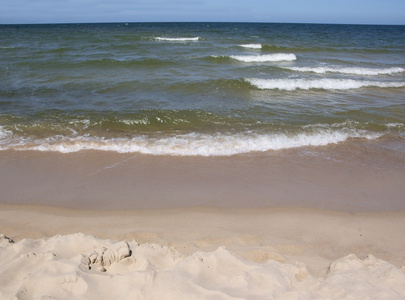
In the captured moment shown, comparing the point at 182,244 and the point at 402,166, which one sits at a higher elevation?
the point at 402,166

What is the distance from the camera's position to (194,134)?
25.2 feet

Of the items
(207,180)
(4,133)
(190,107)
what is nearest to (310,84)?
(190,107)

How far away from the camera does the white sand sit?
Answer: 2789 mm

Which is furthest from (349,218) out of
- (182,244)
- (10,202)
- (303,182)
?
(10,202)

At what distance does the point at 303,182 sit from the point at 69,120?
6693 mm

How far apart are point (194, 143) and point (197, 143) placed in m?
0.07

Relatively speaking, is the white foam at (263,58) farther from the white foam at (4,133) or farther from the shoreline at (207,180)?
the white foam at (4,133)

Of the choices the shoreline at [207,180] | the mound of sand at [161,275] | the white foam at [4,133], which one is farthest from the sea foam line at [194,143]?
the mound of sand at [161,275]

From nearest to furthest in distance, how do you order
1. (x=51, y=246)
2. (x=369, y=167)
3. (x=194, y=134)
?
(x=51, y=246), (x=369, y=167), (x=194, y=134)

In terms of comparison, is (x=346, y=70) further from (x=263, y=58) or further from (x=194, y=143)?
(x=194, y=143)

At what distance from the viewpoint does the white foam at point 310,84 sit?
12.6 m

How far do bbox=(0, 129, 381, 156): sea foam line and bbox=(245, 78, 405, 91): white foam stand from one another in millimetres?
5329

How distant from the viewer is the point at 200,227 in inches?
165

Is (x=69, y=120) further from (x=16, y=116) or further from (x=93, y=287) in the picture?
(x=93, y=287)
